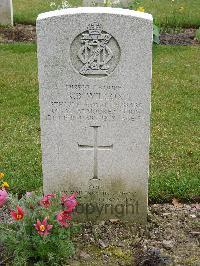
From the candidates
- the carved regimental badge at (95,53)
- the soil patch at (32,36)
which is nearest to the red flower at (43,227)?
the carved regimental badge at (95,53)

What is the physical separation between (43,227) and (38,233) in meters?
0.12

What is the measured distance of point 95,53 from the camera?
4.06 m

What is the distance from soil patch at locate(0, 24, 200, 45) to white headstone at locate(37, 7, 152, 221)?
6403mm

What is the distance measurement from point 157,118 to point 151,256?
10.6ft

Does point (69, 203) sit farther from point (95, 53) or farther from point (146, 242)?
point (95, 53)

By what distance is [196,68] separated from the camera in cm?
900

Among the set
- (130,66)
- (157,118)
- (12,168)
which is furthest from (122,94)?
(157,118)

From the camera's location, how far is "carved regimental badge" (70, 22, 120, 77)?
4.01m

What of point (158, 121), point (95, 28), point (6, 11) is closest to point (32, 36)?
point (6, 11)

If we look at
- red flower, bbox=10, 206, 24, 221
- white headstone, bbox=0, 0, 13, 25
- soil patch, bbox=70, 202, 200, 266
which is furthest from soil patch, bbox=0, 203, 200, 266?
white headstone, bbox=0, 0, 13, 25

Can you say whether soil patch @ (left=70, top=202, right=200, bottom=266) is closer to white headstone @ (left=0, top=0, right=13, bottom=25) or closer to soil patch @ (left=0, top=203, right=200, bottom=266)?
soil patch @ (left=0, top=203, right=200, bottom=266)

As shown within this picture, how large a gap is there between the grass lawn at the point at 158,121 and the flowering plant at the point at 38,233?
1191 millimetres

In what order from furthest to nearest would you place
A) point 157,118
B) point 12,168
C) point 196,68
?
point 196,68 < point 157,118 < point 12,168

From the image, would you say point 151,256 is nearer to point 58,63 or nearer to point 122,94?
point 122,94
